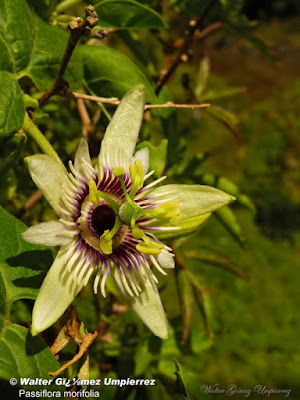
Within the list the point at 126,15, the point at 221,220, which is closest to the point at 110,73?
the point at 126,15

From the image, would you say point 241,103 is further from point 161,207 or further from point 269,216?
point 161,207

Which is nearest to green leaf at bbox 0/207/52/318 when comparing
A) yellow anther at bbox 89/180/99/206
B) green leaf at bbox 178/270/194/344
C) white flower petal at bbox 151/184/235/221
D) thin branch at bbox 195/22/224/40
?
yellow anther at bbox 89/180/99/206

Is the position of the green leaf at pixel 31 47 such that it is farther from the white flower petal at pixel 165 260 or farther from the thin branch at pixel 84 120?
the white flower petal at pixel 165 260

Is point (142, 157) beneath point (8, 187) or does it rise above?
above

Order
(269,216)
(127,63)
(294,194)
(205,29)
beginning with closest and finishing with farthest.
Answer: (127,63), (205,29), (269,216), (294,194)

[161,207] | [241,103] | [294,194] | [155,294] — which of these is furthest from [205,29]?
[241,103]

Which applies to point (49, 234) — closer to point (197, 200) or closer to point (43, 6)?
point (197, 200)
